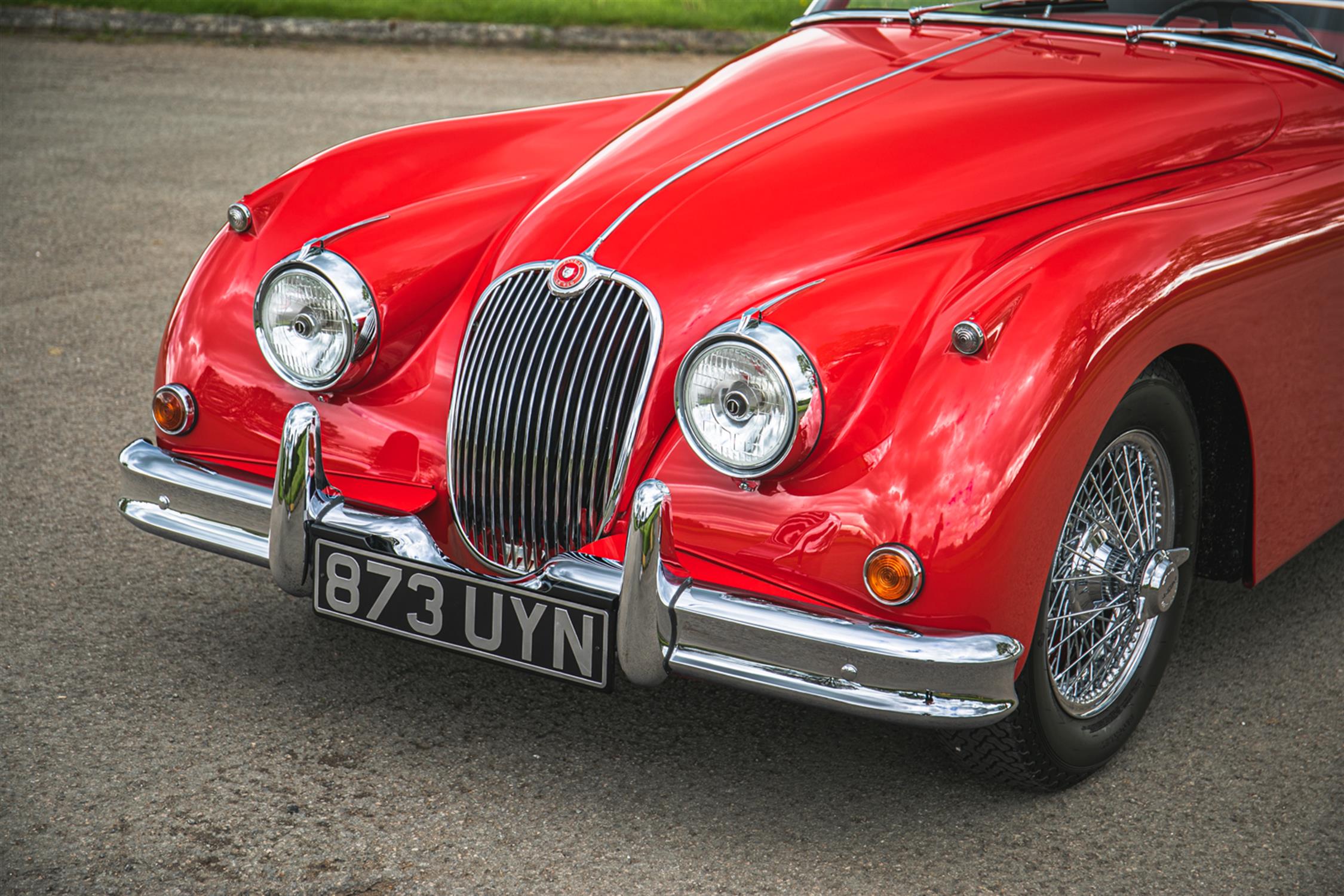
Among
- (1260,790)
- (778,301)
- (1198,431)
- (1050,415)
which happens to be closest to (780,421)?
(778,301)

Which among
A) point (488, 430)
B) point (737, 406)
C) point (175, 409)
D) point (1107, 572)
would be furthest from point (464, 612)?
point (1107, 572)

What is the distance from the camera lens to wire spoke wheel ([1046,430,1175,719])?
2.56 m

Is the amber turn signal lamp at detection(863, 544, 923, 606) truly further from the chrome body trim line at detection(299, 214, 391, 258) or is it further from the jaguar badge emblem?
the chrome body trim line at detection(299, 214, 391, 258)

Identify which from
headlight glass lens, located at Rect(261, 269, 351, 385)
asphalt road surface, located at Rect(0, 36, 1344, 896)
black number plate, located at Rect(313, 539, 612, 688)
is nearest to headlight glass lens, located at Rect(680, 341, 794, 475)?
black number plate, located at Rect(313, 539, 612, 688)

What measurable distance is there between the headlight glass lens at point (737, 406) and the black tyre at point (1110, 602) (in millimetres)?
546

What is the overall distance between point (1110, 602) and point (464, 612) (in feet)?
4.14

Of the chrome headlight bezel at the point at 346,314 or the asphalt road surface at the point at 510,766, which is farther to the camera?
the chrome headlight bezel at the point at 346,314

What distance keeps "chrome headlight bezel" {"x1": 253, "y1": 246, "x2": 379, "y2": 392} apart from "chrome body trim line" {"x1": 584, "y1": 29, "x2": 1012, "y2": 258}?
1.56 ft

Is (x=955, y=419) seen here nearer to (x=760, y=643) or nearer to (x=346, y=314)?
(x=760, y=643)

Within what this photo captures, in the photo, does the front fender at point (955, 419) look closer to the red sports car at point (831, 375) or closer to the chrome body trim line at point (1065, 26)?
the red sports car at point (831, 375)

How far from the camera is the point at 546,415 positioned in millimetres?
2570

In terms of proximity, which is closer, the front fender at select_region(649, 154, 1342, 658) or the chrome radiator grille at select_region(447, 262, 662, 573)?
the front fender at select_region(649, 154, 1342, 658)

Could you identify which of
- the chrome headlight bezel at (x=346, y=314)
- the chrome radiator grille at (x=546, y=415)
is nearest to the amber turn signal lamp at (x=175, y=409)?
the chrome headlight bezel at (x=346, y=314)

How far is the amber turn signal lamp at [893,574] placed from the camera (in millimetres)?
2232
